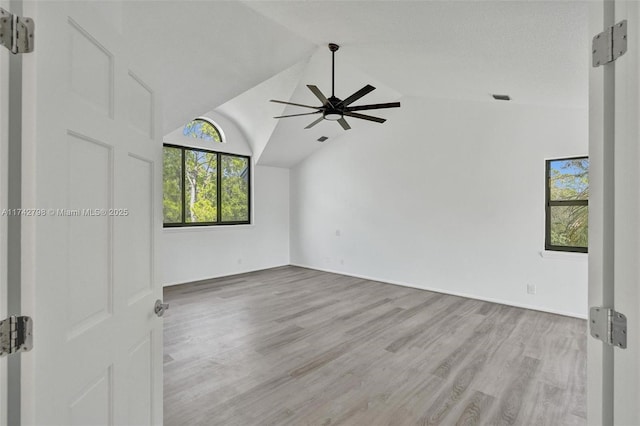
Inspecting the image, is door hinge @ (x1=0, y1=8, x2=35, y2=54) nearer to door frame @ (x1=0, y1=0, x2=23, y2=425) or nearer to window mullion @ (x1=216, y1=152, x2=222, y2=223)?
door frame @ (x1=0, y1=0, x2=23, y2=425)

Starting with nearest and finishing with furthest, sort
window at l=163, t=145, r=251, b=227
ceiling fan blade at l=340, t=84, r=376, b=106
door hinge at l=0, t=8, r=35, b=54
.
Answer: door hinge at l=0, t=8, r=35, b=54, ceiling fan blade at l=340, t=84, r=376, b=106, window at l=163, t=145, r=251, b=227

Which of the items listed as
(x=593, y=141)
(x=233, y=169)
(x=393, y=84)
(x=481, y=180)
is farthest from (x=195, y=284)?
(x=593, y=141)

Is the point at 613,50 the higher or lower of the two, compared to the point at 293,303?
higher

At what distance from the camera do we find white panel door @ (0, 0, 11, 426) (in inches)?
27.8

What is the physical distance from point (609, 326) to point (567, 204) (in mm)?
4000

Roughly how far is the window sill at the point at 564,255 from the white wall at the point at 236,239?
5.08 metres

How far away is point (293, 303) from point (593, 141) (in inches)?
160

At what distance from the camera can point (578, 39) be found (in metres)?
2.00

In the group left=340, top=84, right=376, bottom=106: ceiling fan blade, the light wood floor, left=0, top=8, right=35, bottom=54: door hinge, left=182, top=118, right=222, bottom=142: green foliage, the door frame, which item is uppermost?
left=182, top=118, right=222, bottom=142: green foliage

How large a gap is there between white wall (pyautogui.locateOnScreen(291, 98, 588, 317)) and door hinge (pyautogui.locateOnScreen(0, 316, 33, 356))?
16.3ft

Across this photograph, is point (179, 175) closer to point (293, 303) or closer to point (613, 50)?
point (293, 303)

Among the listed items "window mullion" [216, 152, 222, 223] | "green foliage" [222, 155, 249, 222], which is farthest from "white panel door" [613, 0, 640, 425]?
"green foliage" [222, 155, 249, 222]

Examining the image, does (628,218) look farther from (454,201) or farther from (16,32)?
(454,201)

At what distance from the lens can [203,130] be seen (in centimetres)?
593
